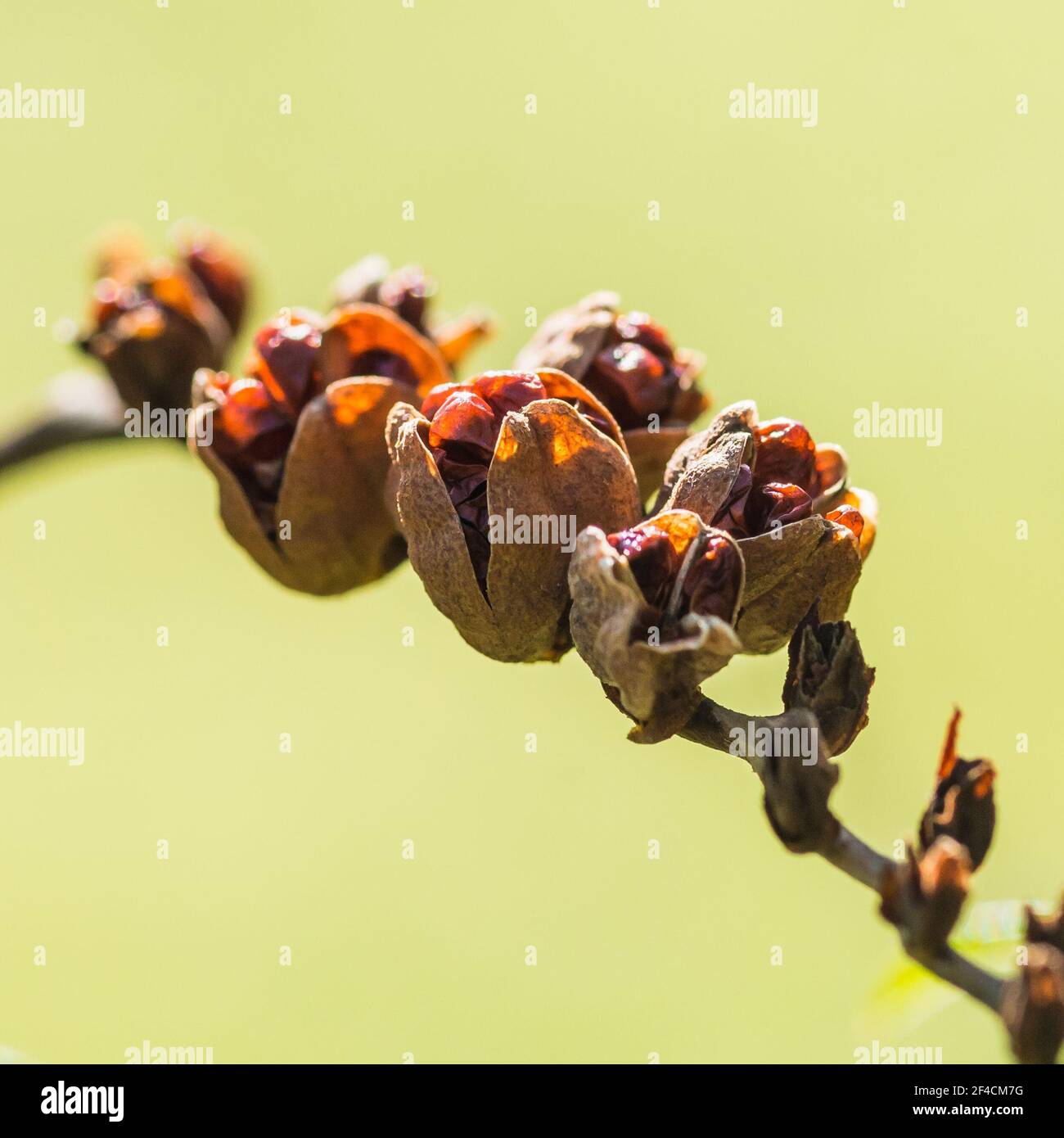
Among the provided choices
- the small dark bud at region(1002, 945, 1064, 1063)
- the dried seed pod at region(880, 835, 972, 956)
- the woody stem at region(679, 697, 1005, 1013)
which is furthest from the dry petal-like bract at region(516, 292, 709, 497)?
the small dark bud at region(1002, 945, 1064, 1063)

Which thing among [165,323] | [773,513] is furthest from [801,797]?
[165,323]

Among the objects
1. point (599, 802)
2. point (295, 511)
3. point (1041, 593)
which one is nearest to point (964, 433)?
point (1041, 593)

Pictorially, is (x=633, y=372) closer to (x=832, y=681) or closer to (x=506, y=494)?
(x=506, y=494)

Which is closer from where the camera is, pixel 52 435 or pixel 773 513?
pixel 773 513

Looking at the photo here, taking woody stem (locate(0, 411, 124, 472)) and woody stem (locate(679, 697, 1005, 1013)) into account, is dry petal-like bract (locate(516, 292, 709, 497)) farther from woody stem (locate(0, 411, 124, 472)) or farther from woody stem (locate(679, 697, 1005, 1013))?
woody stem (locate(0, 411, 124, 472))

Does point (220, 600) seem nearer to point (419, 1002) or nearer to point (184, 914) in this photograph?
point (184, 914)
